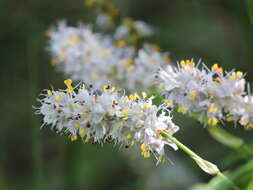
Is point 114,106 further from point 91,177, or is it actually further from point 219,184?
point 91,177

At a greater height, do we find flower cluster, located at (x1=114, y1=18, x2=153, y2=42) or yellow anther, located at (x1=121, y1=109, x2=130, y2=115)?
flower cluster, located at (x1=114, y1=18, x2=153, y2=42)

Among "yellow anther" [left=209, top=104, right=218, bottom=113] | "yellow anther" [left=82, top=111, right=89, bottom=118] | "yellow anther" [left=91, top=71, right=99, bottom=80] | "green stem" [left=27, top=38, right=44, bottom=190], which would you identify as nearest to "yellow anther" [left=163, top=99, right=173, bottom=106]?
"yellow anther" [left=209, top=104, right=218, bottom=113]

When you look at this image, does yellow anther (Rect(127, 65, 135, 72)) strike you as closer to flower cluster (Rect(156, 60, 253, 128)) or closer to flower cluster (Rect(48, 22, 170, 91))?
flower cluster (Rect(48, 22, 170, 91))

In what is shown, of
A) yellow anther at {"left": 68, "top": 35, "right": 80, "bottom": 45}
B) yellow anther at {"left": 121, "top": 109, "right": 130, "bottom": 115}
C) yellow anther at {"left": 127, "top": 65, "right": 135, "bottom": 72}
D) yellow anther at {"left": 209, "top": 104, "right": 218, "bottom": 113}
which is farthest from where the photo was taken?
yellow anther at {"left": 68, "top": 35, "right": 80, "bottom": 45}

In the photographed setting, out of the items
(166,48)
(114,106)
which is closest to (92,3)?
(166,48)

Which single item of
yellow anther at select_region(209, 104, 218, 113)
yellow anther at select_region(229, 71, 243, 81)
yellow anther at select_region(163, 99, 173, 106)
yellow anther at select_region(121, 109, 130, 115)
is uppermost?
yellow anther at select_region(229, 71, 243, 81)

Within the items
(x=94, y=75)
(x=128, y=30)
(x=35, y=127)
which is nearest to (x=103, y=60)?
(x=94, y=75)

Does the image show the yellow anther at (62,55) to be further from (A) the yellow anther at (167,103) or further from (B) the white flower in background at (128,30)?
(A) the yellow anther at (167,103)

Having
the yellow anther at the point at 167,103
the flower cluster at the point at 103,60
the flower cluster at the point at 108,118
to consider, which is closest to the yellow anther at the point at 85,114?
the flower cluster at the point at 108,118
